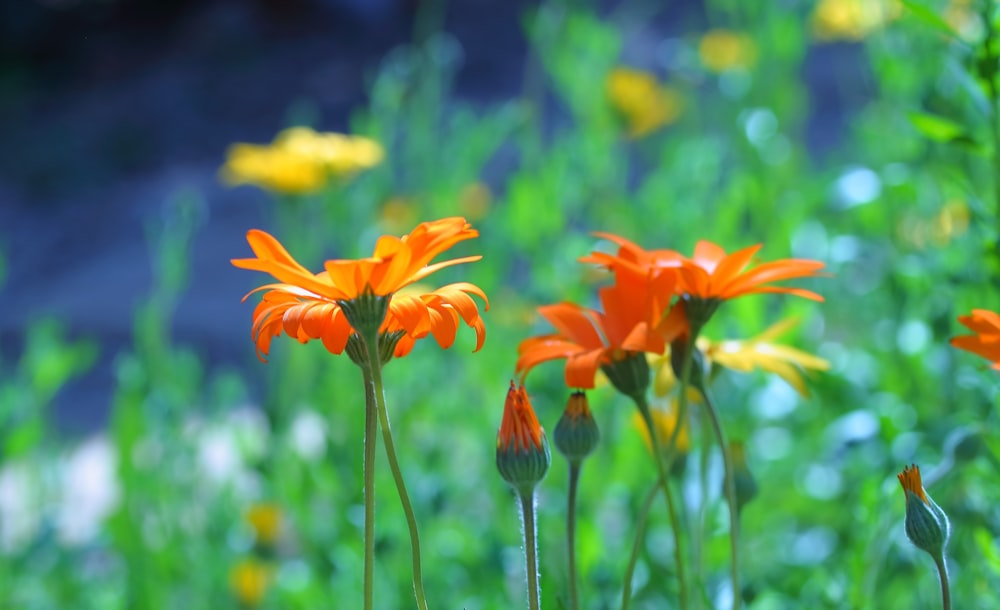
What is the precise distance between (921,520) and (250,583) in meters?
1.14

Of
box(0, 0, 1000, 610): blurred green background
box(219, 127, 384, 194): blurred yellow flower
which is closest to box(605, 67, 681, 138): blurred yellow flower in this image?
box(0, 0, 1000, 610): blurred green background

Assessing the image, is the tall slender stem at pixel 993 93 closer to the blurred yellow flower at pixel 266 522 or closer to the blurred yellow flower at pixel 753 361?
the blurred yellow flower at pixel 753 361

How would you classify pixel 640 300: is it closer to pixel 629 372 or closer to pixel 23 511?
pixel 629 372

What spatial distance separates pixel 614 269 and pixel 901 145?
1094mm

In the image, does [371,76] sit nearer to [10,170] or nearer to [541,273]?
[541,273]

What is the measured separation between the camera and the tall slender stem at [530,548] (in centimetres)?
48

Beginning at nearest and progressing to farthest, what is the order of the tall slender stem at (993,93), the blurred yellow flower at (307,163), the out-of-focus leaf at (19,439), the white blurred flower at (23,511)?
1. the tall slender stem at (993,93)
2. the out-of-focus leaf at (19,439)
3. the blurred yellow flower at (307,163)
4. the white blurred flower at (23,511)

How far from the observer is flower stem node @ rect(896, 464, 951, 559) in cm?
50

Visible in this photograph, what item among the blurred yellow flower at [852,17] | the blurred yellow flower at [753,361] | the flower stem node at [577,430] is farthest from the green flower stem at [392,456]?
the blurred yellow flower at [852,17]

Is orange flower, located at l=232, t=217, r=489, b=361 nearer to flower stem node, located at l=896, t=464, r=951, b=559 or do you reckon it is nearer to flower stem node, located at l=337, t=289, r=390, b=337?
flower stem node, located at l=337, t=289, r=390, b=337

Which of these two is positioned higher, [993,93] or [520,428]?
[993,93]

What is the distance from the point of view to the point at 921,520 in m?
0.51

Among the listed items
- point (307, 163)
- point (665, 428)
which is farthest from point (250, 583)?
point (665, 428)

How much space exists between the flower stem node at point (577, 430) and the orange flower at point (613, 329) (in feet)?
0.08
